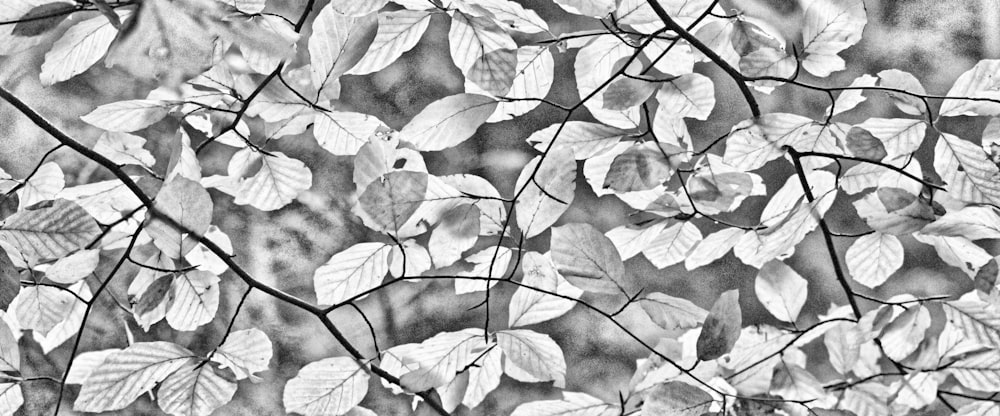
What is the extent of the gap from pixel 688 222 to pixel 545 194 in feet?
0.38

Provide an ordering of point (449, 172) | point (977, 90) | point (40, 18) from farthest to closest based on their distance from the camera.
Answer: point (449, 172), point (977, 90), point (40, 18)

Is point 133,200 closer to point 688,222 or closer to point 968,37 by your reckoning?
point 688,222

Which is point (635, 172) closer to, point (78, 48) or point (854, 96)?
point (854, 96)

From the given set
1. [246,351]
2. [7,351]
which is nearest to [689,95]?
Answer: [246,351]

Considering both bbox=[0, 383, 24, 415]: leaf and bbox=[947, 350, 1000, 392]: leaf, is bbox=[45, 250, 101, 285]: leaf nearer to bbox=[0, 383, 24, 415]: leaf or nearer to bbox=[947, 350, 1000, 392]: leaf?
bbox=[0, 383, 24, 415]: leaf

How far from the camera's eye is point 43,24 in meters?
0.25

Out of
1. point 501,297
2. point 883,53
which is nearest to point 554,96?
point 501,297

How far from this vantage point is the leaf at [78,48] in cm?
29

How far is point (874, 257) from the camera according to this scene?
1.26 ft

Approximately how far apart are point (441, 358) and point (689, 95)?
0.18 meters

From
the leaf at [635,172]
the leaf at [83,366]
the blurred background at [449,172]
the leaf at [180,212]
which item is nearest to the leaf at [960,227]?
the leaf at [635,172]

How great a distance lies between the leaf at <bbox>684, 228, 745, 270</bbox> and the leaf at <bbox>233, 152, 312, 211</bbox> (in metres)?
0.22

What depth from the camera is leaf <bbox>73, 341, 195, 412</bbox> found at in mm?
293

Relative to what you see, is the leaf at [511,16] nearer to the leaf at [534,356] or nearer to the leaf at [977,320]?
the leaf at [534,356]
